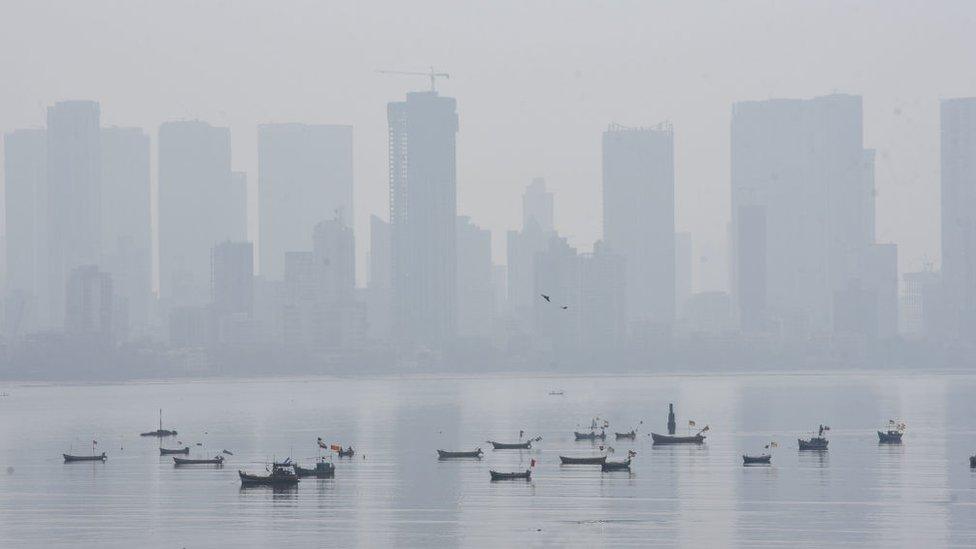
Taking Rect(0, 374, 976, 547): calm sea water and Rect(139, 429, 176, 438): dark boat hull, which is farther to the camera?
Rect(139, 429, 176, 438): dark boat hull

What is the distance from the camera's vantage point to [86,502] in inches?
3780

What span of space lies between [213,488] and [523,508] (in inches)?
862

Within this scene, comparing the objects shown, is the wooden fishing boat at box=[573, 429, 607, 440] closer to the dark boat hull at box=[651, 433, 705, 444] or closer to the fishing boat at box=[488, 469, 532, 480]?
the dark boat hull at box=[651, 433, 705, 444]

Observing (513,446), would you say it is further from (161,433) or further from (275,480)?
(161,433)

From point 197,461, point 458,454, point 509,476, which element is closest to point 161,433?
point 197,461

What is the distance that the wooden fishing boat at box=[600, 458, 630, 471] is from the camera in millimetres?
109125

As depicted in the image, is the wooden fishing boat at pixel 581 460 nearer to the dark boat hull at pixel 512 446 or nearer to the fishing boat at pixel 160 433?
the dark boat hull at pixel 512 446

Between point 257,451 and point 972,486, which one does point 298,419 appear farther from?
point 972,486

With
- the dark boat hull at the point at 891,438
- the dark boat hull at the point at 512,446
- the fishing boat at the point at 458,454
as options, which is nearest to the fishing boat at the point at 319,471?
the fishing boat at the point at 458,454

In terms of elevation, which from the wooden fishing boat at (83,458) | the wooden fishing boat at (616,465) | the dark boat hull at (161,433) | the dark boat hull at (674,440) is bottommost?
the dark boat hull at (161,433)

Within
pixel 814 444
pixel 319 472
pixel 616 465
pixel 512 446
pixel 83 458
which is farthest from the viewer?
pixel 512 446

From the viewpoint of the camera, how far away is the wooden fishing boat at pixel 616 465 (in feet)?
358

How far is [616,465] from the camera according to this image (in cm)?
10950

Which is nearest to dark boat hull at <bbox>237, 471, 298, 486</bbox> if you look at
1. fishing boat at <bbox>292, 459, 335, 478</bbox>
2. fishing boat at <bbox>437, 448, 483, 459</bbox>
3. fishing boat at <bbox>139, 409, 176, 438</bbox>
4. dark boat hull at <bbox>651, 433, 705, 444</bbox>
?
fishing boat at <bbox>292, 459, 335, 478</bbox>
